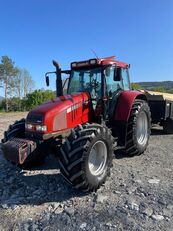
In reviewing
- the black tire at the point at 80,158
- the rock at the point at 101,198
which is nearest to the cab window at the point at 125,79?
the black tire at the point at 80,158

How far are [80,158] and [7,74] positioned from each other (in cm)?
5008

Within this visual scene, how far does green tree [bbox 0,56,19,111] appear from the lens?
50369 millimetres

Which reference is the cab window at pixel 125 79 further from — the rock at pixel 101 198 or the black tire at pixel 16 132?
the rock at pixel 101 198

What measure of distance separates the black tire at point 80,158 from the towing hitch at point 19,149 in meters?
0.60

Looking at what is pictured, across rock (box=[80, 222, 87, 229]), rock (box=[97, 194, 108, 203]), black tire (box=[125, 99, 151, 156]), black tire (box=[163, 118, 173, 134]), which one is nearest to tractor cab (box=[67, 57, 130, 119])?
black tire (box=[125, 99, 151, 156])

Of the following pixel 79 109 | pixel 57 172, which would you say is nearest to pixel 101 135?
pixel 79 109

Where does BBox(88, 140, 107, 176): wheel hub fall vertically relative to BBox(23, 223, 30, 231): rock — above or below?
above

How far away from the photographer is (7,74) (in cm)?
5166

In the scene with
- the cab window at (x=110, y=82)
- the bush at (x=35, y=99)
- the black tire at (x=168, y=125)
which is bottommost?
the bush at (x=35, y=99)

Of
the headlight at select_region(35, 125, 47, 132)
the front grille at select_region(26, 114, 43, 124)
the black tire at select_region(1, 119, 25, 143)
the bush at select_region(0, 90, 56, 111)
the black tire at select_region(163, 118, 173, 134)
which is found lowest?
the bush at select_region(0, 90, 56, 111)

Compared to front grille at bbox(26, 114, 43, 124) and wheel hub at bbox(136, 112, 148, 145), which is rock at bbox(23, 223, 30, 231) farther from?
wheel hub at bbox(136, 112, 148, 145)

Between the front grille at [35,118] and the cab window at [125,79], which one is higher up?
the cab window at [125,79]

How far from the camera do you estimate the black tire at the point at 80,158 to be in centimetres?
439

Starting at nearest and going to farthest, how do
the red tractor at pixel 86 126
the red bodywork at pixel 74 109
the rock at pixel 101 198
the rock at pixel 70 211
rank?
the rock at pixel 70 211 < the rock at pixel 101 198 < the red tractor at pixel 86 126 < the red bodywork at pixel 74 109
